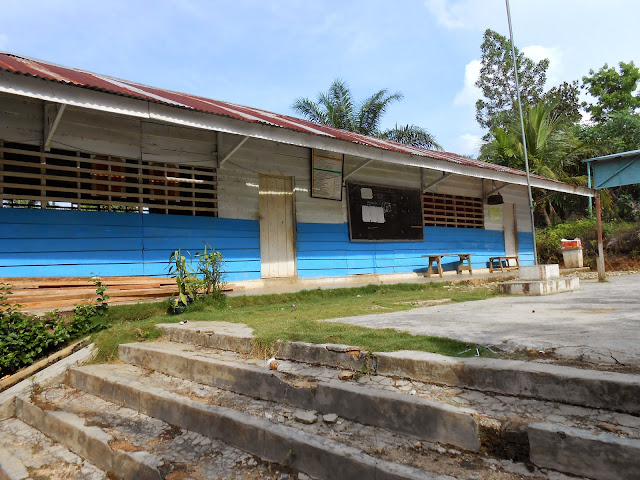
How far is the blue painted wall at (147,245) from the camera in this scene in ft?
19.5

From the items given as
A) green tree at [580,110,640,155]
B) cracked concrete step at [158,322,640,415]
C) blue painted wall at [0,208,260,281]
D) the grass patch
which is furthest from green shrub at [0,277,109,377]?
green tree at [580,110,640,155]

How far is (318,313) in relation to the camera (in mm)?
5504

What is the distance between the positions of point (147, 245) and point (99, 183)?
1183 millimetres

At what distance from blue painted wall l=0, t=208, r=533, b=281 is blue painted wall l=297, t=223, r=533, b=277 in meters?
0.02

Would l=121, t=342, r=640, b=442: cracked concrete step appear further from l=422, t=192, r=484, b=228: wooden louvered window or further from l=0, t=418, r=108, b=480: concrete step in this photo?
l=422, t=192, r=484, b=228: wooden louvered window

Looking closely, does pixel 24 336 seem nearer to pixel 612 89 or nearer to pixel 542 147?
pixel 542 147

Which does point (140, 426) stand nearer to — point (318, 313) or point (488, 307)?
point (318, 313)

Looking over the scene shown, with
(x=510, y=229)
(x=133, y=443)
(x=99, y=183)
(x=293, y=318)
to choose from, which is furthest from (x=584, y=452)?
(x=510, y=229)

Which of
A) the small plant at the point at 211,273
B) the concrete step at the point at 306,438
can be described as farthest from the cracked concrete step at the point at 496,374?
the small plant at the point at 211,273

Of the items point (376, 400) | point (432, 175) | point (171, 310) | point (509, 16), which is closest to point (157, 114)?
point (171, 310)

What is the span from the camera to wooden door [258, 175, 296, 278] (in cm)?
859

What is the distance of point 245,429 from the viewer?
2564 mm

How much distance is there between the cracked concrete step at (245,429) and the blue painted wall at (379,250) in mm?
5378

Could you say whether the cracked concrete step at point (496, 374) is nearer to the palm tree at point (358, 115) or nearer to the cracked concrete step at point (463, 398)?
the cracked concrete step at point (463, 398)
